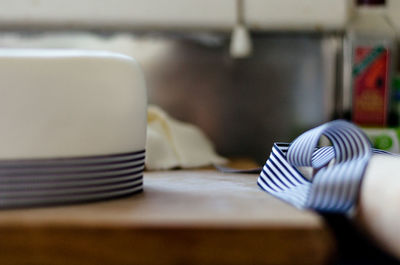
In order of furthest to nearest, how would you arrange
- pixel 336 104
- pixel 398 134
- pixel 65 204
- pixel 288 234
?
pixel 336 104 < pixel 398 134 < pixel 65 204 < pixel 288 234

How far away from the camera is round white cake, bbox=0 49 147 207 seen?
1.45 feet

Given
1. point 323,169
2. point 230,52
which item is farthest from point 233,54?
point 323,169

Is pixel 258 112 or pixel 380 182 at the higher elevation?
pixel 380 182

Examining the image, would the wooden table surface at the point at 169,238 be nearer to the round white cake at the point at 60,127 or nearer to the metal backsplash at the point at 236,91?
the round white cake at the point at 60,127

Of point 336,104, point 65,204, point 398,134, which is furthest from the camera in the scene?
point 336,104

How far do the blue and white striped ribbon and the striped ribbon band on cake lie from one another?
6.7 inches

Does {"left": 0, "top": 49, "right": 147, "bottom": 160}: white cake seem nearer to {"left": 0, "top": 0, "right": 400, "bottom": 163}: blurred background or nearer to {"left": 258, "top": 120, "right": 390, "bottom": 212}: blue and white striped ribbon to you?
{"left": 258, "top": 120, "right": 390, "bottom": 212}: blue and white striped ribbon

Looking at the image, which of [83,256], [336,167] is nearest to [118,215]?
[83,256]

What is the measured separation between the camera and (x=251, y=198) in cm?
47

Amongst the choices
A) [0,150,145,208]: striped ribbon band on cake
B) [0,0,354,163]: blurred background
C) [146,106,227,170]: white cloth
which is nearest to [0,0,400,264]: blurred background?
[0,0,354,163]: blurred background

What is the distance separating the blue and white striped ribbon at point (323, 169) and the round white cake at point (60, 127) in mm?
168

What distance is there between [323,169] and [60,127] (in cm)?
25

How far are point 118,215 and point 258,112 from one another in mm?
798

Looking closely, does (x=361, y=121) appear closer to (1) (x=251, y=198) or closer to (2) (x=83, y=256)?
(1) (x=251, y=198)
